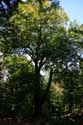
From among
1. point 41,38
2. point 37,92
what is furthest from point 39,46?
point 37,92

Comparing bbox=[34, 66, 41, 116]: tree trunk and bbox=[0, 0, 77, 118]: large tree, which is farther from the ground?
bbox=[0, 0, 77, 118]: large tree

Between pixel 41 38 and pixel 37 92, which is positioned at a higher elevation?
pixel 41 38

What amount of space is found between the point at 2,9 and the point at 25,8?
2736mm

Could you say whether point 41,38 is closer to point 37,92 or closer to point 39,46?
point 39,46

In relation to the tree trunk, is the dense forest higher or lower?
higher

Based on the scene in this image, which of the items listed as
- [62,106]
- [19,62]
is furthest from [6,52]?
[62,106]

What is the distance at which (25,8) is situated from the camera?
2669 cm

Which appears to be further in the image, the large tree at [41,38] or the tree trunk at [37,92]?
the tree trunk at [37,92]

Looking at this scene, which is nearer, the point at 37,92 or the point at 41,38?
the point at 41,38

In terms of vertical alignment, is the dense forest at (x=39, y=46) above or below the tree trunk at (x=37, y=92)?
above

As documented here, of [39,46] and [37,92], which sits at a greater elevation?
[39,46]

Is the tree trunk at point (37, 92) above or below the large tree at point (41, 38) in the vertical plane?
below

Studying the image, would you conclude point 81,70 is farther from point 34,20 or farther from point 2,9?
point 2,9

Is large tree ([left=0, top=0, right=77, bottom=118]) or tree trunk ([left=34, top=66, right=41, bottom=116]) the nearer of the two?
large tree ([left=0, top=0, right=77, bottom=118])
